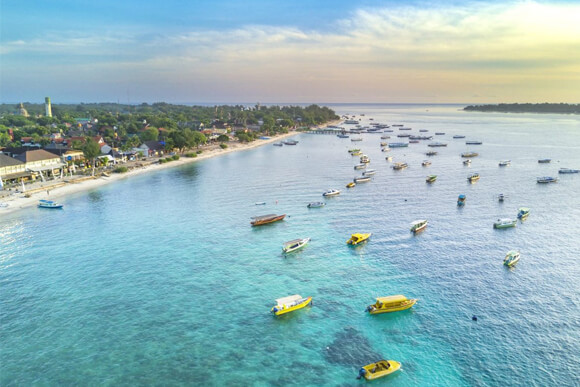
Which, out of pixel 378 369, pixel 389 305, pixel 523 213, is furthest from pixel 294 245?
pixel 523 213

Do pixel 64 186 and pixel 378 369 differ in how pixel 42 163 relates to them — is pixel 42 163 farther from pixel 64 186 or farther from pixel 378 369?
pixel 378 369

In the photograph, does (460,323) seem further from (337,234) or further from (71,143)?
(71,143)

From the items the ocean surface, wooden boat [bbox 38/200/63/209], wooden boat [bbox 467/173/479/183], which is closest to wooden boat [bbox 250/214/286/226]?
the ocean surface

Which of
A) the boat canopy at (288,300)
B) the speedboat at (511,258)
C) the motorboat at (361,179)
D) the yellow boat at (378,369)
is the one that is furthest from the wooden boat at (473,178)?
the yellow boat at (378,369)

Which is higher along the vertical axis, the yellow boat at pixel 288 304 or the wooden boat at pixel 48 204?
the wooden boat at pixel 48 204

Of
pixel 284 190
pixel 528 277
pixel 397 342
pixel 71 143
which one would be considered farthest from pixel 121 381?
pixel 71 143

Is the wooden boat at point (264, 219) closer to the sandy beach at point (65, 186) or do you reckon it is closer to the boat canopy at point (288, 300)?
the boat canopy at point (288, 300)

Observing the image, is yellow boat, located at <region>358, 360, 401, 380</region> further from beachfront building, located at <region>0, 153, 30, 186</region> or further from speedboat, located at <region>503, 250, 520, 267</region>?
beachfront building, located at <region>0, 153, 30, 186</region>
